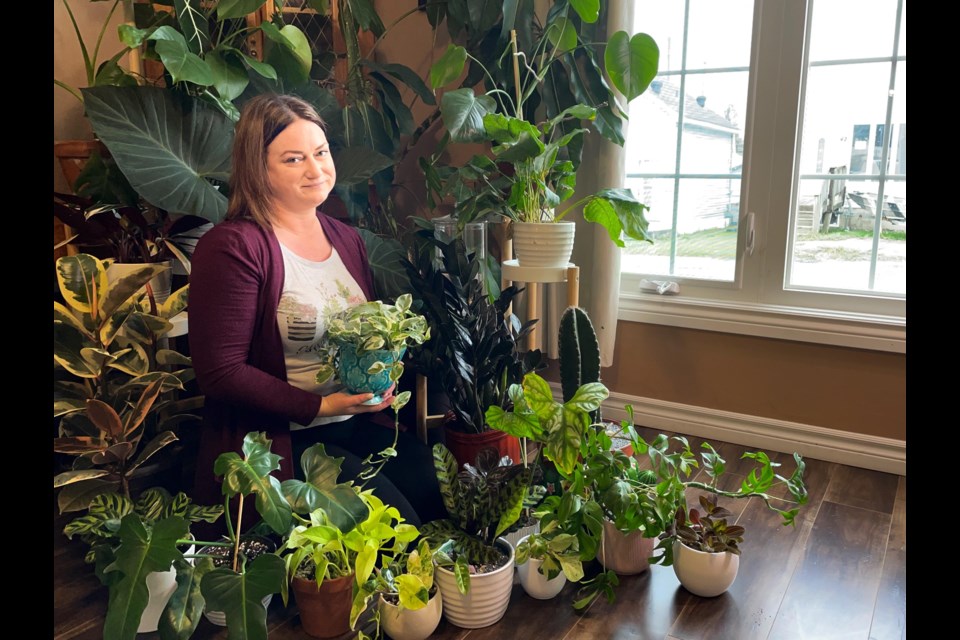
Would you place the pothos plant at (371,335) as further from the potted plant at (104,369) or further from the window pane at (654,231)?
the window pane at (654,231)

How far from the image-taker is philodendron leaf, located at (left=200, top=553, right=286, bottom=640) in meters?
1.26

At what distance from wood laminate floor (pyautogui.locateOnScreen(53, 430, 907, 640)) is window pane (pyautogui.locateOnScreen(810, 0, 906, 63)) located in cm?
148

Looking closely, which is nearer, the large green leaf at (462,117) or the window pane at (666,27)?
the large green leaf at (462,117)

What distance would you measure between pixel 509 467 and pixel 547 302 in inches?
47.3

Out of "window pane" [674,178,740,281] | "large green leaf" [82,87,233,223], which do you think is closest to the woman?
"large green leaf" [82,87,233,223]

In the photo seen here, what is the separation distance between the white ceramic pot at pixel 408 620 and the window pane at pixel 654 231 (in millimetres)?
1567

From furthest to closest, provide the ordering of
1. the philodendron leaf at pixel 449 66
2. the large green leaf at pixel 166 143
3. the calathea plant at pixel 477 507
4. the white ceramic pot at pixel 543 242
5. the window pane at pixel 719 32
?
the window pane at pixel 719 32
the philodendron leaf at pixel 449 66
the white ceramic pot at pixel 543 242
the calathea plant at pixel 477 507
the large green leaf at pixel 166 143

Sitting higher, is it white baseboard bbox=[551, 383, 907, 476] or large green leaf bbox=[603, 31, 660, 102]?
large green leaf bbox=[603, 31, 660, 102]

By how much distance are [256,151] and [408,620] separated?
1.01m

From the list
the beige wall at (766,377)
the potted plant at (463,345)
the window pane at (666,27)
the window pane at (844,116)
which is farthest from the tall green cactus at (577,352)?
the window pane at (666,27)

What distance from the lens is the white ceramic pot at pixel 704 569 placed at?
161cm

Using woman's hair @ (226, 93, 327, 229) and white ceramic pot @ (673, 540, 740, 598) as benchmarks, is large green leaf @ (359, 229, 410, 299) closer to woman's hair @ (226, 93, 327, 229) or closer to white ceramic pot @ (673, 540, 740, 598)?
woman's hair @ (226, 93, 327, 229)

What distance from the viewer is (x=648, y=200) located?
8.93ft
